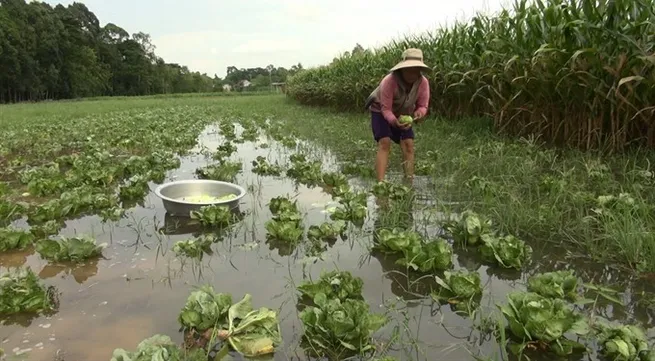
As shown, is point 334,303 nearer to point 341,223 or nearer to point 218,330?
point 218,330

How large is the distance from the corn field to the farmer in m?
1.68

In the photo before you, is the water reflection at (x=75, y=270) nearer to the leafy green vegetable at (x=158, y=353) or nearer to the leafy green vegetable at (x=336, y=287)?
the leafy green vegetable at (x=158, y=353)

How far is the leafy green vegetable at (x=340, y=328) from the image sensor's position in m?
1.92

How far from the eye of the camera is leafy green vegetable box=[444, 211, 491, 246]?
3029mm

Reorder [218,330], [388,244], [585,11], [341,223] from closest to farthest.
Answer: [218,330] → [388,244] → [341,223] → [585,11]

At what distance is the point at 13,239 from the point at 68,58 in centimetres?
6551

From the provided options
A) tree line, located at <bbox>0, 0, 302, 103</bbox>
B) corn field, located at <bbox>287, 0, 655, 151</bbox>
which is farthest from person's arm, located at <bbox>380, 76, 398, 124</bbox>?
tree line, located at <bbox>0, 0, 302, 103</bbox>

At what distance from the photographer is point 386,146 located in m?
4.98

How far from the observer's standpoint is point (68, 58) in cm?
5841

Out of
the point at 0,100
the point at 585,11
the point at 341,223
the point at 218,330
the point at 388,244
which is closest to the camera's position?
the point at 218,330

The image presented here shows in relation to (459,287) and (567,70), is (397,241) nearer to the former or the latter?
(459,287)

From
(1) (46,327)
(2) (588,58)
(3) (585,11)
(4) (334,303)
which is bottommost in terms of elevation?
(1) (46,327)

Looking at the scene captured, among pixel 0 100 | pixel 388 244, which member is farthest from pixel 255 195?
pixel 0 100

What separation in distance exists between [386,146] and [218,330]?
3.33 m
